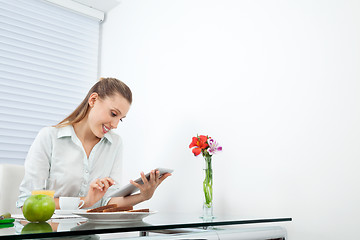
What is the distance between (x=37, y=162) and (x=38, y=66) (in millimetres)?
1116

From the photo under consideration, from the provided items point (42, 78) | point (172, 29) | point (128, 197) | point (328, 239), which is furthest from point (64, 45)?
point (328, 239)

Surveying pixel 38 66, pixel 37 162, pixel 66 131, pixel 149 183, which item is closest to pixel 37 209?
pixel 149 183

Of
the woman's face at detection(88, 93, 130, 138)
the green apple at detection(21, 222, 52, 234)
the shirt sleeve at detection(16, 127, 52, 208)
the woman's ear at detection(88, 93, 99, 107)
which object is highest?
the woman's ear at detection(88, 93, 99, 107)

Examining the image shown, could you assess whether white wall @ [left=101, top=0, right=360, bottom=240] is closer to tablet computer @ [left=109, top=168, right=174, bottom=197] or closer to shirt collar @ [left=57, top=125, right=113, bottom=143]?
tablet computer @ [left=109, top=168, right=174, bottom=197]

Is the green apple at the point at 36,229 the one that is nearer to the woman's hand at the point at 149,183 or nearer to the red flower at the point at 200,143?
the woman's hand at the point at 149,183

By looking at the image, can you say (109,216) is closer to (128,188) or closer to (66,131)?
(128,188)

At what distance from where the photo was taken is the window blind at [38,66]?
7.32ft

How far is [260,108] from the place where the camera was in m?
1.47

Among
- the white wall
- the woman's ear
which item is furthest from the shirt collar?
the white wall

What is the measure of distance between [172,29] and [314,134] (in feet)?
3.68

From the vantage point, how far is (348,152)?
1167 mm

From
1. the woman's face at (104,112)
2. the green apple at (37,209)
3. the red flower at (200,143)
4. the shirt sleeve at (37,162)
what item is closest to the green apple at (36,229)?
the green apple at (37,209)

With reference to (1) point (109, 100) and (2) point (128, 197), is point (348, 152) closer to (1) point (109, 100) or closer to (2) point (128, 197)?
(2) point (128, 197)

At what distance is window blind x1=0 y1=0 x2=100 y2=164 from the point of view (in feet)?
7.32
